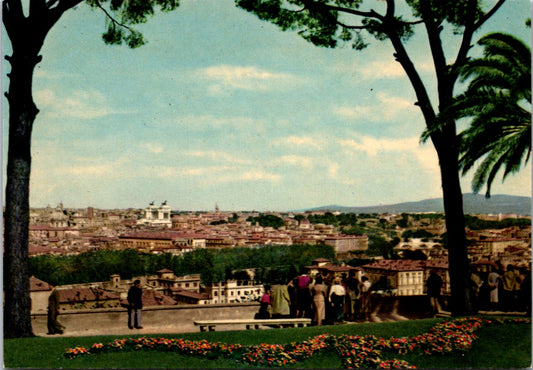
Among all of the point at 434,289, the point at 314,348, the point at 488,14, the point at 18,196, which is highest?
the point at 488,14

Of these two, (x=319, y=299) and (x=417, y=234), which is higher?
(x=417, y=234)

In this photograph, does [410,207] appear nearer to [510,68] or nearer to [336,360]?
[510,68]

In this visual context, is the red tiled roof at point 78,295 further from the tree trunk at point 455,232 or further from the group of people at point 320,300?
the tree trunk at point 455,232

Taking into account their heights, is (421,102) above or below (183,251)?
above

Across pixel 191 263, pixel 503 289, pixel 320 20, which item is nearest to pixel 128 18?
pixel 320 20

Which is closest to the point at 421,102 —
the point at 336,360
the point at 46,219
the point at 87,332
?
the point at 336,360

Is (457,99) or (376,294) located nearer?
(457,99)

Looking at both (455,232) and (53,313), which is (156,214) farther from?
(455,232)
